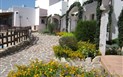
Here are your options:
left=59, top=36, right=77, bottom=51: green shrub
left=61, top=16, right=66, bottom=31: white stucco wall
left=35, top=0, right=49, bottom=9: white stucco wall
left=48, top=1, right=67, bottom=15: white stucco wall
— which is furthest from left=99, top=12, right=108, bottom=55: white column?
left=35, top=0, right=49, bottom=9: white stucco wall

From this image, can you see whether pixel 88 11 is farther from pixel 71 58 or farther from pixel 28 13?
pixel 28 13

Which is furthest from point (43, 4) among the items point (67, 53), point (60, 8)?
point (67, 53)

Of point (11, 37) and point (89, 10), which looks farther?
point (89, 10)

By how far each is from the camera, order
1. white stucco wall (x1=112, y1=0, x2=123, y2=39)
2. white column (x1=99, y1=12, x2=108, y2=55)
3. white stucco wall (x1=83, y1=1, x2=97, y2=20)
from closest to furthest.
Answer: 1. white column (x1=99, y1=12, x2=108, y2=55)
2. white stucco wall (x1=112, y1=0, x2=123, y2=39)
3. white stucco wall (x1=83, y1=1, x2=97, y2=20)

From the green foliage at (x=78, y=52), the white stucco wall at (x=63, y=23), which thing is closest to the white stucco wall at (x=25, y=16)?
the white stucco wall at (x=63, y=23)

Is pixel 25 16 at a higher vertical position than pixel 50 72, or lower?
higher

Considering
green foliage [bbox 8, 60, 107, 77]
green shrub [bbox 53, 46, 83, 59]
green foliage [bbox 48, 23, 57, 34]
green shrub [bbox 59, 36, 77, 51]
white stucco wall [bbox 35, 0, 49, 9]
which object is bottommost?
green shrub [bbox 53, 46, 83, 59]

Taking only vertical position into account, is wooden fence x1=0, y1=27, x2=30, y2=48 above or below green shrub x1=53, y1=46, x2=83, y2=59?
above

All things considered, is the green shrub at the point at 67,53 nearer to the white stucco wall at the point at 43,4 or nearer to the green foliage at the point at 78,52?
the green foliage at the point at 78,52

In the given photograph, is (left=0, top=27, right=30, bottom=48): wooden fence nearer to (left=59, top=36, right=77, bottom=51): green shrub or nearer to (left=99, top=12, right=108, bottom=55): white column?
(left=59, top=36, right=77, bottom=51): green shrub

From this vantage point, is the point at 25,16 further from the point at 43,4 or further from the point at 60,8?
the point at 60,8

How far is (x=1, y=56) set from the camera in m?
12.7

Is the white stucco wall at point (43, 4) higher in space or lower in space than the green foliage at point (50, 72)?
higher

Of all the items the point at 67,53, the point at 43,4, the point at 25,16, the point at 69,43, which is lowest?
the point at 67,53
